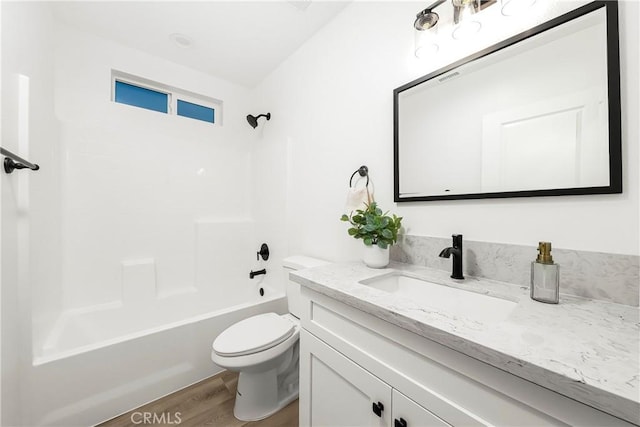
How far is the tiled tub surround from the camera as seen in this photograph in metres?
0.72

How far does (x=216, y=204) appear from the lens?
244 centimetres

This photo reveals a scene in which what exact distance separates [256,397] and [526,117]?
184 cm

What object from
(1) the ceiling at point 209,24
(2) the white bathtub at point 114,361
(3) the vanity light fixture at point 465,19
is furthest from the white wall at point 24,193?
(3) the vanity light fixture at point 465,19

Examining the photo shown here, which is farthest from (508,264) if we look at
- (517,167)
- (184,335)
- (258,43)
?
(258,43)

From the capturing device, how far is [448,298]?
0.96 m

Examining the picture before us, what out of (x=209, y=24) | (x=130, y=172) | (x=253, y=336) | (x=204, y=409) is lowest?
(x=204, y=409)

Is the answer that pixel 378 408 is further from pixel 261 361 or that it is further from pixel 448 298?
pixel 261 361

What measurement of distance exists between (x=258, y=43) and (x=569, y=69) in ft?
6.23

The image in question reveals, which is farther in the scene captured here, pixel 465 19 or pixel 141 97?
pixel 141 97

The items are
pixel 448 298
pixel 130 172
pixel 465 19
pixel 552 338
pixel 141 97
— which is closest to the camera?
pixel 552 338

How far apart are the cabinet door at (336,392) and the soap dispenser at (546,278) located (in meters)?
0.54

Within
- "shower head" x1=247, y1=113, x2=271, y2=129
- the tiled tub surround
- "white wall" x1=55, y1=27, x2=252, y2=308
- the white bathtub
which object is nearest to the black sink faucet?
the tiled tub surround

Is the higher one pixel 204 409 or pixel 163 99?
pixel 163 99

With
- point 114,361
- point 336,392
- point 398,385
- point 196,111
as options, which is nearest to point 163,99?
point 196,111
